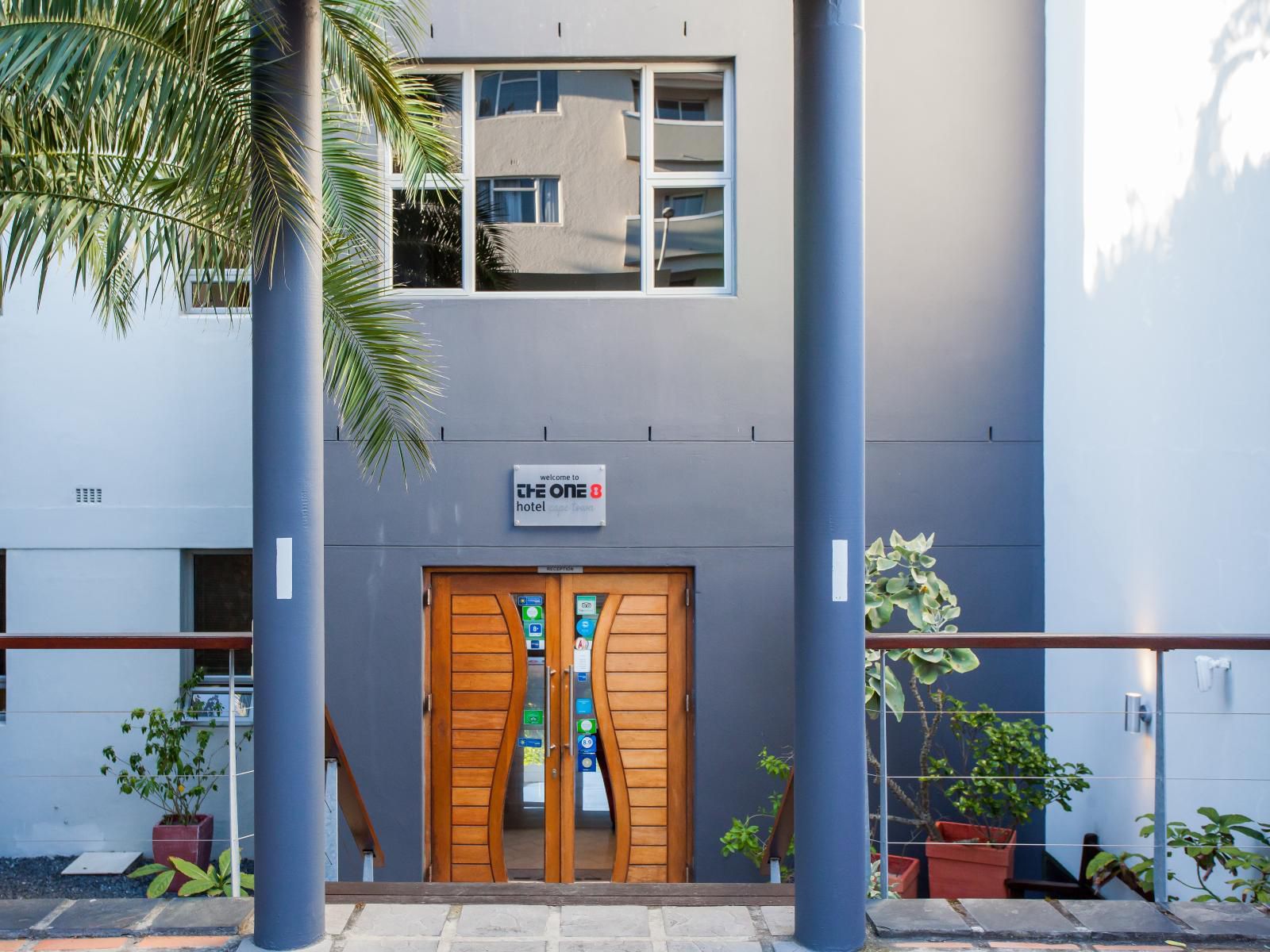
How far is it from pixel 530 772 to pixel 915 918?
3.63 meters

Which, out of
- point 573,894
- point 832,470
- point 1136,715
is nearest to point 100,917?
point 573,894

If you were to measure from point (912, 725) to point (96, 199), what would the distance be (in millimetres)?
4935

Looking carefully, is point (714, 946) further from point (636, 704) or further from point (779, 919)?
point (636, 704)

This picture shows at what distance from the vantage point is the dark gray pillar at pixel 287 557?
10.3 feet

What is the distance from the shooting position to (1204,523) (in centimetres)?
467

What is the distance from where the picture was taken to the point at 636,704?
658 centimetres

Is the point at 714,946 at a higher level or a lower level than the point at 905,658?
lower

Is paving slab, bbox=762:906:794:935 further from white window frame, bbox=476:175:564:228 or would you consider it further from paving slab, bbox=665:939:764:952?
white window frame, bbox=476:175:564:228

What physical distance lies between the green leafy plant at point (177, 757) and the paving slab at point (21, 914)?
8.75 ft

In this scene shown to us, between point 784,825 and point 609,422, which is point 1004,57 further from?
point 784,825

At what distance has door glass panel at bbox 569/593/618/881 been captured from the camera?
6.57 m

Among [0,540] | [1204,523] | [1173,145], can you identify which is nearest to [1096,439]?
[1204,523]

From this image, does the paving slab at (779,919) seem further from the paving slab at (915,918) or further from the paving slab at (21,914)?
the paving slab at (21,914)

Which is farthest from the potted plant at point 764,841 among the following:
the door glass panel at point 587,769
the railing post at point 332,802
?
the railing post at point 332,802
